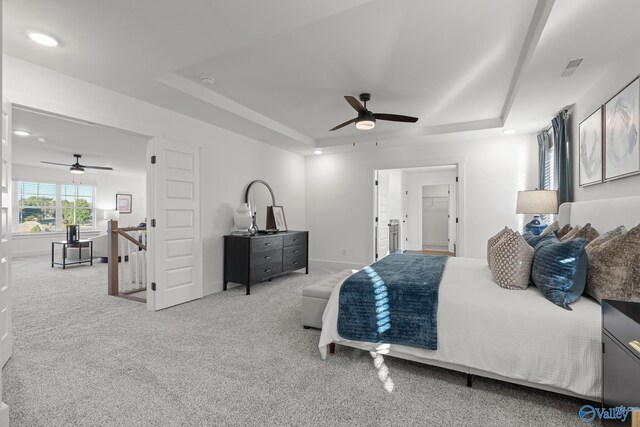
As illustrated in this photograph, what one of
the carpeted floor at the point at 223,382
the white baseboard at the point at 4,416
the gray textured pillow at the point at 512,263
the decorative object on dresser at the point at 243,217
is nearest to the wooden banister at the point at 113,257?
the carpeted floor at the point at 223,382

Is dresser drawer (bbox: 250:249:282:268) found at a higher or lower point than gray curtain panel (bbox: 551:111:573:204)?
lower

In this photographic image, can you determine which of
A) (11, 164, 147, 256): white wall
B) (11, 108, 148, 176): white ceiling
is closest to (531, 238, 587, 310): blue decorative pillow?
(11, 108, 148, 176): white ceiling

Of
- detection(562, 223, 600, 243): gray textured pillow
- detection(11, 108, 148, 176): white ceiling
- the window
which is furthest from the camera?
the window

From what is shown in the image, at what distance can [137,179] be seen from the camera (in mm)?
10555

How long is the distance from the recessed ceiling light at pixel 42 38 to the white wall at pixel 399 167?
183 inches

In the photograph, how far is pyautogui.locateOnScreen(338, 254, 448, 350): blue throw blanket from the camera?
6.75ft

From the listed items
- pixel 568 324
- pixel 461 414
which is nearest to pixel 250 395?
pixel 461 414

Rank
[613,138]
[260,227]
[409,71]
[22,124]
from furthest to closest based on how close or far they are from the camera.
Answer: [260,227]
[22,124]
[409,71]
[613,138]

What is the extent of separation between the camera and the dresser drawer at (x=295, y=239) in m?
5.14

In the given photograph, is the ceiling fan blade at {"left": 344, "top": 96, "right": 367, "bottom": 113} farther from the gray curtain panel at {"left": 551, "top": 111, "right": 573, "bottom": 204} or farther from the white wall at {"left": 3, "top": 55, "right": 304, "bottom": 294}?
the gray curtain panel at {"left": 551, "top": 111, "right": 573, "bottom": 204}

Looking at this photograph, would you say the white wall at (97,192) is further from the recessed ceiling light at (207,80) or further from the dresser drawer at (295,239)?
the recessed ceiling light at (207,80)

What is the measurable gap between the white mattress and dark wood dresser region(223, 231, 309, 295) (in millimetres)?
2520

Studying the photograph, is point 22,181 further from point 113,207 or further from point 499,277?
point 499,277

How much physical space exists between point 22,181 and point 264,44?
919 cm
